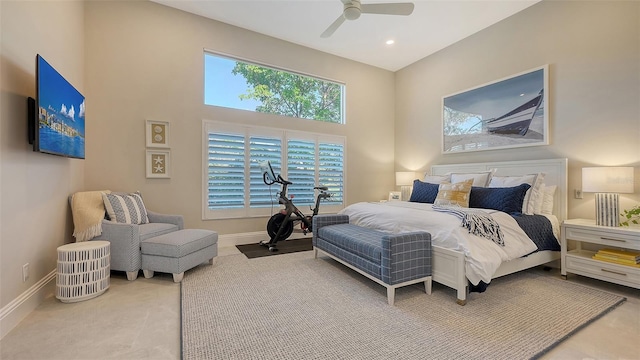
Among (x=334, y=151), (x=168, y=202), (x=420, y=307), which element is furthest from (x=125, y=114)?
(x=420, y=307)

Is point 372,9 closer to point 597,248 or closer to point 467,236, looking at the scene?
point 467,236

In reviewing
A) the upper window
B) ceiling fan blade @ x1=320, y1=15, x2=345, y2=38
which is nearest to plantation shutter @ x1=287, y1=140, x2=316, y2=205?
the upper window

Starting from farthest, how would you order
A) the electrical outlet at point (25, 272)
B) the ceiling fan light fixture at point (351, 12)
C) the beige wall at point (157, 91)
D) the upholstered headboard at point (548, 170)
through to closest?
the beige wall at point (157, 91), the upholstered headboard at point (548, 170), the ceiling fan light fixture at point (351, 12), the electrical outlet at point (25, 272)

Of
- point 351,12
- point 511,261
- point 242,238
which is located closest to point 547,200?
point 511,261

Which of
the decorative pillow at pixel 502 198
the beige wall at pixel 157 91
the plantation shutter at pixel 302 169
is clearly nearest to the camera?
the decorative pillow at pixel 502 198

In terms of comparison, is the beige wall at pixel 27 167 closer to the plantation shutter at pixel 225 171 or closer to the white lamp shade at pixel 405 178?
the plantation shutter at pixel 225 171

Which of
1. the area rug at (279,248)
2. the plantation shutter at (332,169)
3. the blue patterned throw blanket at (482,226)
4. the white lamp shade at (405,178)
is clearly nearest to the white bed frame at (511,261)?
the blue patterned throw blanket at (482,226)

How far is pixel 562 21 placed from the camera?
335 cm

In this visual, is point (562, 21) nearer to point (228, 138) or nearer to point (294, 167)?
point (294, 167)

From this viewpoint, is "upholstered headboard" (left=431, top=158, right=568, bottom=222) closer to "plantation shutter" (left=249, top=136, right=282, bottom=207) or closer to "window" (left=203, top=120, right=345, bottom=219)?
"window" (left=203, top=120, right=345, bottom=219)

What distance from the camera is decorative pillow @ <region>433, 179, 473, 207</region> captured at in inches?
130

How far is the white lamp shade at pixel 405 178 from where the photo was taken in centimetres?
518

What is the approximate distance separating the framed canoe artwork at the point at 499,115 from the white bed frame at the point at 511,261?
0.30m

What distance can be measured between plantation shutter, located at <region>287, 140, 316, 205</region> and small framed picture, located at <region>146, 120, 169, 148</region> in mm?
1880
